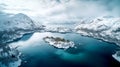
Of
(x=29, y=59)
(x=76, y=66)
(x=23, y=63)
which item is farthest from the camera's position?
(x=29, y=59)

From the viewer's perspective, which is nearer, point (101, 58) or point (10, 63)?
point (10, 63)

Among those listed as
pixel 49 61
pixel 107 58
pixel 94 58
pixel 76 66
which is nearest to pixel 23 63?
Result: pixel 49 61

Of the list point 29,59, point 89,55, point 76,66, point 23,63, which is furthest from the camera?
point 89,55

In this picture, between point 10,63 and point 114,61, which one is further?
point 114,61

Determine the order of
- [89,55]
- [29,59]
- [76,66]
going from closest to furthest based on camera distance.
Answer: [76,66] < [29,59] < [89,55]

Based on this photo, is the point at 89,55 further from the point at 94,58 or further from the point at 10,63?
the point at 10,63

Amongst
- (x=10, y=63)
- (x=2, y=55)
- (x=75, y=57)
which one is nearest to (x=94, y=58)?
(x=75, y=57)

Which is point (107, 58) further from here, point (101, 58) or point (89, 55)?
point (89, 55)

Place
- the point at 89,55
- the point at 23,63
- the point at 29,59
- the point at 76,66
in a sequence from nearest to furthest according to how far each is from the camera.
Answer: the point at 76,66, the point at 23,63, the point at 29,59, the point at 89,55

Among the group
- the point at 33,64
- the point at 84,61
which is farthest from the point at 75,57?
the point at 33,64
